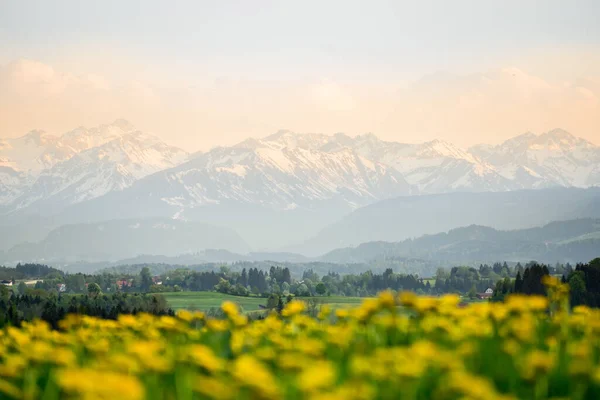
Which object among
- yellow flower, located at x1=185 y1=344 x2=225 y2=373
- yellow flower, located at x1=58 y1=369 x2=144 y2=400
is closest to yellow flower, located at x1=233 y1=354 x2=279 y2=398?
yellow flower, located at x1=185 y1=344 x2=225 y2=373

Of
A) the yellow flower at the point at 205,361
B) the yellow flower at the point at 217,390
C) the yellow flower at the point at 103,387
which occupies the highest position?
the yellow flower at the point at 205,361

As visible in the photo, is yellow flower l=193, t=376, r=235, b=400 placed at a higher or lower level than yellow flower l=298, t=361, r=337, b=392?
lower

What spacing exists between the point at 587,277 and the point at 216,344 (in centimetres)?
9733

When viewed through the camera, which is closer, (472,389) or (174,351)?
(472,389)

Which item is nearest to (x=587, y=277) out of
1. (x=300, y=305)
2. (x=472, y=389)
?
(x=300, y=305)

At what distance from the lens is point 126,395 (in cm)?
1260

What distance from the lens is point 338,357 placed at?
19875 millimetres

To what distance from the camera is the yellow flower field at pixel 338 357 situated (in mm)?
14414

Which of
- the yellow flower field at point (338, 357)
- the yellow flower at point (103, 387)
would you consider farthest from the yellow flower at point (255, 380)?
the yellow flower at point (103, 387)

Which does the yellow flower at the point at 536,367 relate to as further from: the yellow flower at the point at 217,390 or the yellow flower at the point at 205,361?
the yellow flower at the point at 205,361

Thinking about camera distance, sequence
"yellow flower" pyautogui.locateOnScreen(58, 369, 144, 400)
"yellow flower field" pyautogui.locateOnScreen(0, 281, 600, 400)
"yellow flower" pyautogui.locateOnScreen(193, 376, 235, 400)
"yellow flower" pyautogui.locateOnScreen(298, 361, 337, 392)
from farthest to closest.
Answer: "yellow flower field" pyautogui.locateOnScreen(0, 281, 600, 400)
"yellow flower" pyautogui.locateOnScreen(193, 376, 235, 400)
"yellow flower" pyautogui.locateOnScreen(298, 361, 337, 392)
"yellow flower" pyautogui.locateOnScreen(58, 369, 144, 400)

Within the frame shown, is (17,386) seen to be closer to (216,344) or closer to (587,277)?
(216,344)

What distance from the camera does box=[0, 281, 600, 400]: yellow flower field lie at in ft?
47.3

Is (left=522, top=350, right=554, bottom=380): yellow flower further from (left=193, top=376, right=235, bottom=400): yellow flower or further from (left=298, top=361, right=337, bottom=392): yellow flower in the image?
(left=193, top=376, right=235, bottom=400): yellow flower
